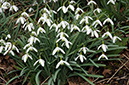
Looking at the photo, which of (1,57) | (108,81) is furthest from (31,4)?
(108,81)

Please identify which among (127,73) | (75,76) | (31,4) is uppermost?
(31,4)

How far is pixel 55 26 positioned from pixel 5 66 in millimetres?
991

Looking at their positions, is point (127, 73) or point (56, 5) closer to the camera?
point (127, 73)

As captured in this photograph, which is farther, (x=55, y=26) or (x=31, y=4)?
(x=31, y=4)

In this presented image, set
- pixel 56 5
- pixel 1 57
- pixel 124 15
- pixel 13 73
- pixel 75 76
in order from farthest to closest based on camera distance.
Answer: pixel 56 5 < pixel 124 15 < pixel 1 57 < pixel 13 73 < pixel 75 76

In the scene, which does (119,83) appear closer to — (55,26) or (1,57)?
(55,26)

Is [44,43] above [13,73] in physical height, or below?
above

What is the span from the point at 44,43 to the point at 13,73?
68 cm

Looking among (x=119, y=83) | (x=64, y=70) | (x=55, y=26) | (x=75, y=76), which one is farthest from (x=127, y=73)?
(x=55, y=26)

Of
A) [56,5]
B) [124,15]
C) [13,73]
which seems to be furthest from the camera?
[56,5]

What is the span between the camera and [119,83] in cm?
209

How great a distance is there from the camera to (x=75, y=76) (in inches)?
84.4

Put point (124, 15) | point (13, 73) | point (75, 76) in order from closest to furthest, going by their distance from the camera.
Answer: point (75, 76) < point (13, 73) < point (124, 15)

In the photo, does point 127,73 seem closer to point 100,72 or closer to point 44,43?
point 100,72
